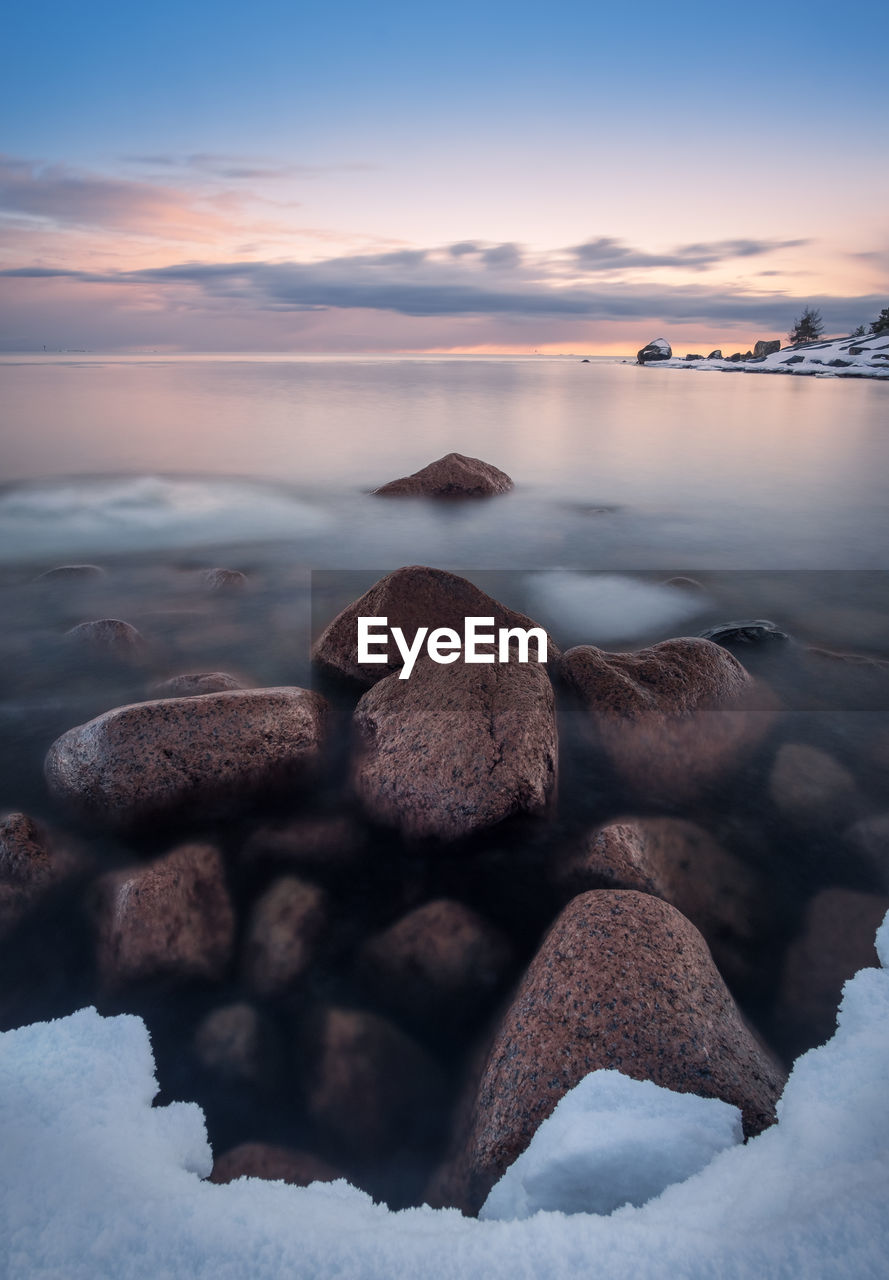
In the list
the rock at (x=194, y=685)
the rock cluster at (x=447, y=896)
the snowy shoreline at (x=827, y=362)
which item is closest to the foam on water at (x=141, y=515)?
the rock at (x=194, y=685)

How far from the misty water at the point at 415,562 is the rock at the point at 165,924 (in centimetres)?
15

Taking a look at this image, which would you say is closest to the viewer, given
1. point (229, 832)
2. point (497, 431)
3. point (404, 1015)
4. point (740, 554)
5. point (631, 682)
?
point (404, 1015)

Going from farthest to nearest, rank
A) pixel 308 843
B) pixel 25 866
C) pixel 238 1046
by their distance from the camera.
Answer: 1. pixel 308 843
2. pixel 25 866
3. pixel 238 1046

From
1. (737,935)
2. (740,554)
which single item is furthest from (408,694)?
(740,554)

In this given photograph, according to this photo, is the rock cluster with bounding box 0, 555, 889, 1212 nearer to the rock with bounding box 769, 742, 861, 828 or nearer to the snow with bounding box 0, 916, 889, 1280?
the rock with bounding box 769, 742, 861, 828

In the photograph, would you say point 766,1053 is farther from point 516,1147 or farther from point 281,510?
point 281,510

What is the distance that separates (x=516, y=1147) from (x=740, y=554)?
8720 mm

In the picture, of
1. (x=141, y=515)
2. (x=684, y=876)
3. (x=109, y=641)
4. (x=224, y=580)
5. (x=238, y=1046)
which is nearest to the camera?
(x=238, y=1046)

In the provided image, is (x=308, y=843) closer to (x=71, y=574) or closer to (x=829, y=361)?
(x=71, y=574)

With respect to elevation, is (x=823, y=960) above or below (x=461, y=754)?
below

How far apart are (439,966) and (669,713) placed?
8.05 feet

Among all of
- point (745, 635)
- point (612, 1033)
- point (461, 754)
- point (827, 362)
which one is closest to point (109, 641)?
point (461, 754)

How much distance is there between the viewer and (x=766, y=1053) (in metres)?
2.83

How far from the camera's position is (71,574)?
26.3 feet
